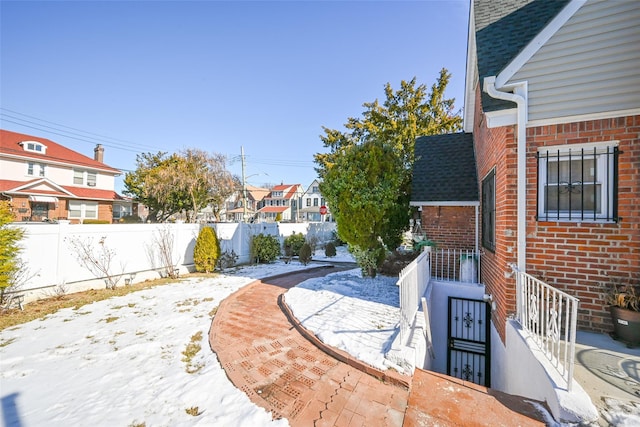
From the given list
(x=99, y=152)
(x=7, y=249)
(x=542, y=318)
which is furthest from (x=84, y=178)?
(x=542, y=318)

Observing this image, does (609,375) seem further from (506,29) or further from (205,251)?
(205,251)

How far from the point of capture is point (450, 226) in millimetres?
7727

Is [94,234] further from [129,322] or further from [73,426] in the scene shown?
[73,426]

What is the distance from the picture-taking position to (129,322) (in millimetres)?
5254

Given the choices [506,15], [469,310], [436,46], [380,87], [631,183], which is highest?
[380,87]

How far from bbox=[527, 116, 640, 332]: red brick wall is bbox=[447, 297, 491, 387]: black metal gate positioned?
2.62 meters

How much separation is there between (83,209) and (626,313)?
3105 cm

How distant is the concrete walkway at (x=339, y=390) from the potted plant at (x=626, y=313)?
1.86m

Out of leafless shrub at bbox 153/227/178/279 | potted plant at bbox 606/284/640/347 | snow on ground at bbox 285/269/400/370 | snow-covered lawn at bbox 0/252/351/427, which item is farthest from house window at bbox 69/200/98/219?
potted plant at bbox 606/284/640/347

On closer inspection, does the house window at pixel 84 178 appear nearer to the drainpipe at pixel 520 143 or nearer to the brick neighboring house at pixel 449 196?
the brick neighboring house at pixel 449 196

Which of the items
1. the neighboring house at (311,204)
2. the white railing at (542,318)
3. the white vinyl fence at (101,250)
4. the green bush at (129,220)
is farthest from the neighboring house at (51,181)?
the neighboring house at (311,204)

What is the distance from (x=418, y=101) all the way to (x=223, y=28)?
1474 cm

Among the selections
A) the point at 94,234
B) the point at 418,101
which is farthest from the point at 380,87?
the point at 94,234

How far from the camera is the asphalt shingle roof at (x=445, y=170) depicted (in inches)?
299
